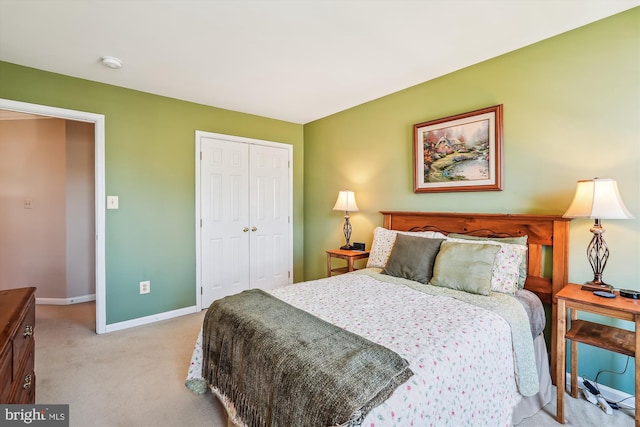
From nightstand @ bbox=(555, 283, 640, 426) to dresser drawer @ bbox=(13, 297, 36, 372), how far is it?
2630 mm

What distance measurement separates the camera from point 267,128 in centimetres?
418

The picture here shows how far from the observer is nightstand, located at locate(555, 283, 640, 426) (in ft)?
5.22

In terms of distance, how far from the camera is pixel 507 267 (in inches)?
83.6

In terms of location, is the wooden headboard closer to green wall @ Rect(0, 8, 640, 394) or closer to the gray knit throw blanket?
green wall @ Rect(0, 8, 640, 394)

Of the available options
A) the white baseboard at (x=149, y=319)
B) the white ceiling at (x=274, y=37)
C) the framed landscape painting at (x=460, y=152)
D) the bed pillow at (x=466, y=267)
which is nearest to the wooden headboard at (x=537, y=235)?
the framed landscape painting at (x=460, y=152)

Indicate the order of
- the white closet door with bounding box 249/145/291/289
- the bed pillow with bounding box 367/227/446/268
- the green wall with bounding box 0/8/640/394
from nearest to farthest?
the green wall with bounding box 0/8/640/394 < the bed pillow with bounding box 367/227/446/268 < the white closet door with bounding box 249/145/291/289

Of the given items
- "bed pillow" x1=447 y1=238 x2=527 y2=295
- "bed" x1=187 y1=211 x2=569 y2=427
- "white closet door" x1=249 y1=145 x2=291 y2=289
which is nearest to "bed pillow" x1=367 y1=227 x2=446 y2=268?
"bed" x1=187 y1=211 x2=569 y2=427

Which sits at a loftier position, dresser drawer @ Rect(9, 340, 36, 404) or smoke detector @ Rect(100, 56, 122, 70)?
smoke detector @ Rect(100, 56, 122, 70)

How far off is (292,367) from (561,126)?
7.91ft

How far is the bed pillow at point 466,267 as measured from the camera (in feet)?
6.75

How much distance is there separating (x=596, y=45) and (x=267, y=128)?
3.33 m

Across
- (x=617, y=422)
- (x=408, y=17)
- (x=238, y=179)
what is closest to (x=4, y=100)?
(x=238, y=179)

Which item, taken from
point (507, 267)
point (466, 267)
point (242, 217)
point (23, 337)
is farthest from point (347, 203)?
point (23, 337)

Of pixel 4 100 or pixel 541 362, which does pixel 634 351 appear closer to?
pixel 541 362
